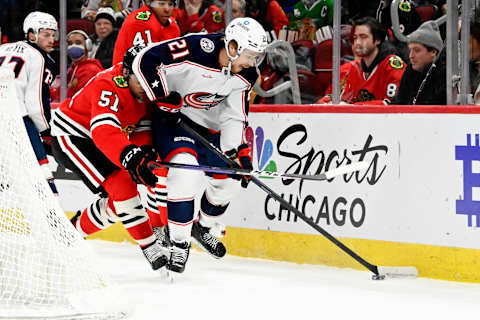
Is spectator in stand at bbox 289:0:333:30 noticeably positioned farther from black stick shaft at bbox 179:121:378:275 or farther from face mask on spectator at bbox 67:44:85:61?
face mask on spectator at bbox 67:44:85:61

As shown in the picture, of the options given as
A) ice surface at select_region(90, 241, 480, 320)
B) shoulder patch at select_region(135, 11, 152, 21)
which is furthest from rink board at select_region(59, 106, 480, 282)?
shoulder patch at select_region(135, 11, 152, 21)

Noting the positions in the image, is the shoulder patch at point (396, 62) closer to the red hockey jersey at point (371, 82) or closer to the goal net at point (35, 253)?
the red hockey jersey at point (371, 82)

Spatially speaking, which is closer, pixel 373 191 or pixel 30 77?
pixel 373 191

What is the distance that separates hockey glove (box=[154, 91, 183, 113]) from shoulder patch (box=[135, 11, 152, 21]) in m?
0.84

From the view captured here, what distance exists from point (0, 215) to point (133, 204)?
2.81 feet

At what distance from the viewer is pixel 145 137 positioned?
4.44 m

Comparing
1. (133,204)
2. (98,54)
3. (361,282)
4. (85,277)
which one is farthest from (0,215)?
(98,54)

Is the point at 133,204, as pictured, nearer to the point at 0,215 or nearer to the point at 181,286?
the point at 181,286

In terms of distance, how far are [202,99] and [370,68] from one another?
83cm

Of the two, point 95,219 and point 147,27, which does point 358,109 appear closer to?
point 147,27

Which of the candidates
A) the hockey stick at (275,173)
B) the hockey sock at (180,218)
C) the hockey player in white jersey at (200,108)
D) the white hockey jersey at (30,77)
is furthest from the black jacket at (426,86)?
the white hockey jersey at (30,77)

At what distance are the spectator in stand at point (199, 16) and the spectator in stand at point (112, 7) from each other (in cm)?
36

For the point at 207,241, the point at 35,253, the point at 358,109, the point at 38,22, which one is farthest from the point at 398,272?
the point at 38,22

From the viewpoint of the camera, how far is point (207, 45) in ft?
13.9
